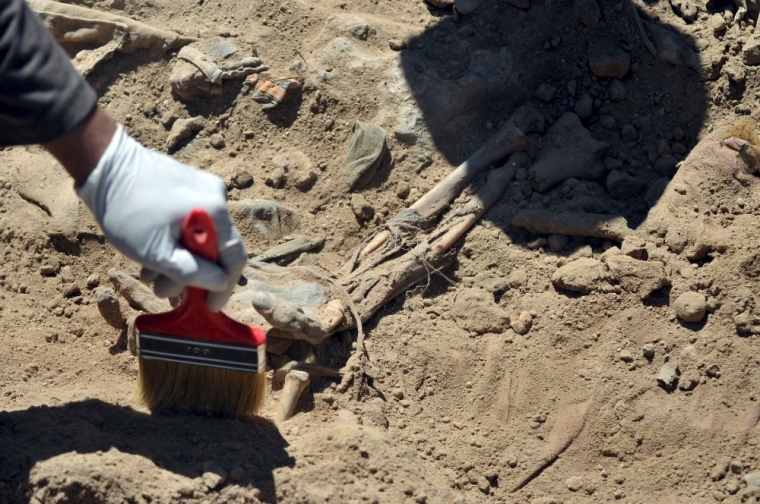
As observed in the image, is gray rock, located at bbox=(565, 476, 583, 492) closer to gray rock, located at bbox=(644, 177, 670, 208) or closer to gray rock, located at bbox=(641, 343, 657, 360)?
gray rock, located at bbox=(641, 343, 657, 360)

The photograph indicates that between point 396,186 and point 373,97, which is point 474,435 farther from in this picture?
point 373,97

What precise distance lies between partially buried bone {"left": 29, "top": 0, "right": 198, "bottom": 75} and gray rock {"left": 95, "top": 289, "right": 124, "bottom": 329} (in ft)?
4.87

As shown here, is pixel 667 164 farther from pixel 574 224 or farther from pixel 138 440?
pixel 138 440

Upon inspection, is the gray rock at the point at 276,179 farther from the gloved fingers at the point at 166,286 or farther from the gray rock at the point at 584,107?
the gray rock at the point at 584,107

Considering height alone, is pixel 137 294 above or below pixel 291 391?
above

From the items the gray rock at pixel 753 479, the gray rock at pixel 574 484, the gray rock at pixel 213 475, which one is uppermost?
the gray rock at pixel 213 475

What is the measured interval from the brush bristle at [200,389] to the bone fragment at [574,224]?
1.55m

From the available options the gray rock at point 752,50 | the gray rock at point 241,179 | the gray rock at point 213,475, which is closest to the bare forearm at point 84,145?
the gray rock at point 213,475

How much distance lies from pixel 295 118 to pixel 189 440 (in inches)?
76.1

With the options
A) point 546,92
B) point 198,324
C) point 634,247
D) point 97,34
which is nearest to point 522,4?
point 546,92

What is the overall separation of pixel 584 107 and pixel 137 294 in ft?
7.90

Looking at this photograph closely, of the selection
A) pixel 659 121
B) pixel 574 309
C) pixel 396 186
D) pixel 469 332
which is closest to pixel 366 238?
pixel 396 186

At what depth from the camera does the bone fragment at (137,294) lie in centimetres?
349

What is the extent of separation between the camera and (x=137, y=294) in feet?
11.5
